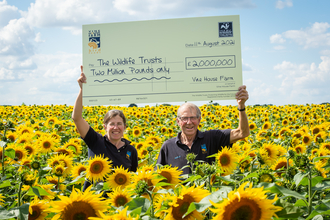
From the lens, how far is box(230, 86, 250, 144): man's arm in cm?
465

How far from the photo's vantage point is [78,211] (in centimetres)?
172

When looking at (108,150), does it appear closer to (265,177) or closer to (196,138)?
(196,138)

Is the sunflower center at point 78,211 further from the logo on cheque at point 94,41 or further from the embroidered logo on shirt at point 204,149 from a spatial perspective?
the logo on cheque at point 94,41

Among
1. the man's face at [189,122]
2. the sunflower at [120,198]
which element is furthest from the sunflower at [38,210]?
the man's face at [189,122]

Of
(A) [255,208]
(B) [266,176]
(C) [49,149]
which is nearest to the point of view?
(A) [255,208]

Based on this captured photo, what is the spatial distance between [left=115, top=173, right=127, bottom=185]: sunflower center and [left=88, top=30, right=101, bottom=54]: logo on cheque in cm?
339

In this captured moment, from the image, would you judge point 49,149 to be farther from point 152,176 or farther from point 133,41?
point 152,176

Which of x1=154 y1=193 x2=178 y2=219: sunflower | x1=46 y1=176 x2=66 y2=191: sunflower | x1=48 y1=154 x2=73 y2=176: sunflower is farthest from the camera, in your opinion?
x1=48 y1=154 x2=73 y2=176: sunflower

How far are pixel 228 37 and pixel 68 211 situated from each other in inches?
172

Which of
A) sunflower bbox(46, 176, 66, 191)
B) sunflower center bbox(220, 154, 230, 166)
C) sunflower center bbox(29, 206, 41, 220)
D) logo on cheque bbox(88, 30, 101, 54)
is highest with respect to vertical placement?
logo on cheque bbox(88, 30, 101, 54)

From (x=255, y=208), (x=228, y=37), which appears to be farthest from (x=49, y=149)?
(x=255, y=208)

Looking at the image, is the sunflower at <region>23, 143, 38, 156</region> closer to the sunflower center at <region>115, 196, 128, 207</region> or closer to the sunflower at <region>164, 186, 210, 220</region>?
the sunflower center at <region>115, 196, 128, 207</region>

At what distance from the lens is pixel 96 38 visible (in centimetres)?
543

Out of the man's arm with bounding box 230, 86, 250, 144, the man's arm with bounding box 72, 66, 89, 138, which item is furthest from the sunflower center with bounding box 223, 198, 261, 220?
the man's arm with bounding box 72, 66, 89, 138
